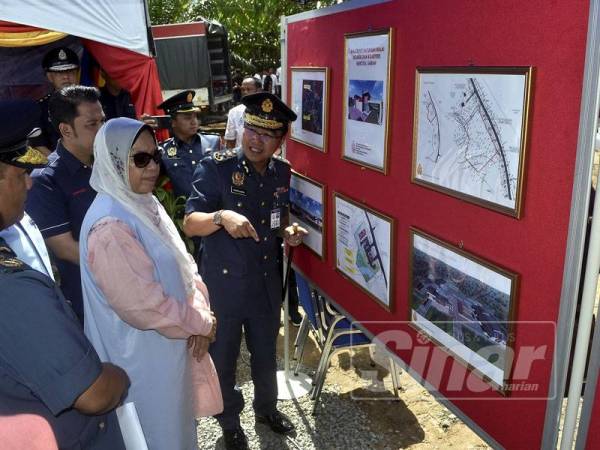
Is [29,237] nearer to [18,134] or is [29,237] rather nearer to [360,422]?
[18,134]

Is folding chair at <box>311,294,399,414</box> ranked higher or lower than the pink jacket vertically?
lower

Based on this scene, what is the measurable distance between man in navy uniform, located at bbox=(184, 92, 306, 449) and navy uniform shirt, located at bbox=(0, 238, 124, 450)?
4.33ft

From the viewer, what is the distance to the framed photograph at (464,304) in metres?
1.60

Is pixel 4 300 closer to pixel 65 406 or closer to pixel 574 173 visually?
pixel 65 406

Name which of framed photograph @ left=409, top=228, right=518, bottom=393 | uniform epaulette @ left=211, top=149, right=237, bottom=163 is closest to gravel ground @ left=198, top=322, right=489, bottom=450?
framed photograph @ left=409, top=228, right=518, bottom=393

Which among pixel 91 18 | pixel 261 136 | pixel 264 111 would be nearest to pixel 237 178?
pixel 261 136

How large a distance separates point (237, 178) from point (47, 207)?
0.93 m

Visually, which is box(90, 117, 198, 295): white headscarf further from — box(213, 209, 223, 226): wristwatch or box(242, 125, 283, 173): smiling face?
box(242, 125, 283, 173): smiling face

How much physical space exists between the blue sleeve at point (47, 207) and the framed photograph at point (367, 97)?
55.8 inches

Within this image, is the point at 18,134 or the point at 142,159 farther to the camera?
the point at 142,159

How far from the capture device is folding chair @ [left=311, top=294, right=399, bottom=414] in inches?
124

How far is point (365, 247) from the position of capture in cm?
242

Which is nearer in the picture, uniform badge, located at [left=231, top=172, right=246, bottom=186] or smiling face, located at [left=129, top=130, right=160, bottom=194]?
smiling face, located at [left=129, top=130, right=160, bottom=194]

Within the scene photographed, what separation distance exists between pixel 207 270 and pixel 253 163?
2.07ft
